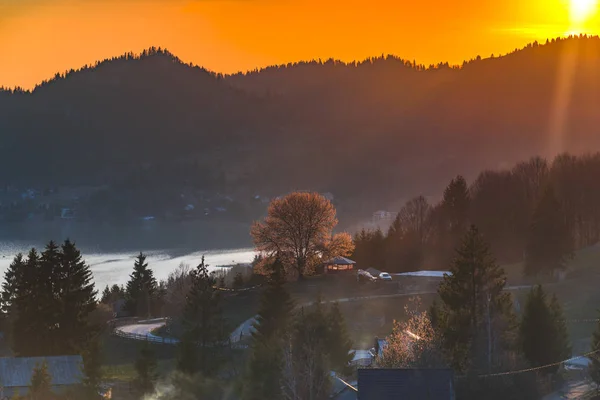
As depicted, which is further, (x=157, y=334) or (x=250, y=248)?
(x=250, y=248)

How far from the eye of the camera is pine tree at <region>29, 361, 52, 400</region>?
34375mm

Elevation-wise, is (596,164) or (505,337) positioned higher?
(596,164)

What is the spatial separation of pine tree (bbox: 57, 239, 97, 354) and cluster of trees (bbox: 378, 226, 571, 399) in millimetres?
17297

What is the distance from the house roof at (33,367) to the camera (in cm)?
3728

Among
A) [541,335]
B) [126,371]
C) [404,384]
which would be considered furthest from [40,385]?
[541,335]

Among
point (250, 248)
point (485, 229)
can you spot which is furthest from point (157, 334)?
point (250, 248)

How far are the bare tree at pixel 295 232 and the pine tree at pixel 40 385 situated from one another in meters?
29.5

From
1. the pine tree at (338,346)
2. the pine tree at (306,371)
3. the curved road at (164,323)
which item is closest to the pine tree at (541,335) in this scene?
the pine tree at (338,346)

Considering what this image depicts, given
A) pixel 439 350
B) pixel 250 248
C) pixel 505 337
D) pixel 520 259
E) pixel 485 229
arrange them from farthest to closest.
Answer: pixel 250 248 < pixel 485 229 < pixel 520 259 < pixel 505 337 < pixel 439 350

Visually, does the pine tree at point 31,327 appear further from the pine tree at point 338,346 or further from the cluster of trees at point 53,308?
the pine tree at point 338,346

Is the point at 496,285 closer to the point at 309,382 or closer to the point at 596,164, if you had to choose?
the point at 309,382

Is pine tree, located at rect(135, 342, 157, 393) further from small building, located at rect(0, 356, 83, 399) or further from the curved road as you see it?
the curved road

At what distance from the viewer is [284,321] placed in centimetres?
3872

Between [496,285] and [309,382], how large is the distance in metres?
9.32
